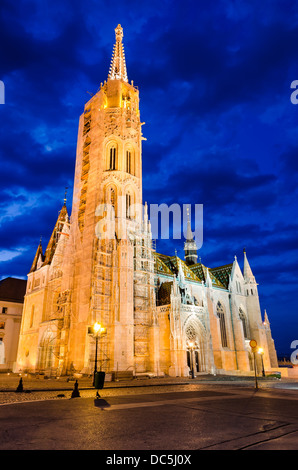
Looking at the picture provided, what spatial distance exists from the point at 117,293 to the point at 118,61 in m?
35.5

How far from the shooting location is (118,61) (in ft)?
151

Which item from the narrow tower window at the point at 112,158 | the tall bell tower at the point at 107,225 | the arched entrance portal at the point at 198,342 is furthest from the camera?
the narrow tower window at the point at 112,158

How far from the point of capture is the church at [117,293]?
29.1 metres

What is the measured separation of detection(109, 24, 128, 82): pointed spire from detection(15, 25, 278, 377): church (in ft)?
0.69

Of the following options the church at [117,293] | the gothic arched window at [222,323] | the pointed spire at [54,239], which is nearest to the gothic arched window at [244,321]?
the church at [117,293]

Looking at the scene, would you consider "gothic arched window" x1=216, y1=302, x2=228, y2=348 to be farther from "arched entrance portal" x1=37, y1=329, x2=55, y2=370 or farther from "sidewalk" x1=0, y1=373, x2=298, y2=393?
"arched entrance portal" x1=37, y1=329, x2=55, y2=370

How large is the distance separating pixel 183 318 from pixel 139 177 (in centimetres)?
1758

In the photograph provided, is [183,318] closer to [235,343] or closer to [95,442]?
[235,343]

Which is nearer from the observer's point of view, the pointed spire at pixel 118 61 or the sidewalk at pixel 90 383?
the sidewalk at pixel 90 383

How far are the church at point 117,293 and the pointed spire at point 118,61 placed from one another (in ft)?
0.69

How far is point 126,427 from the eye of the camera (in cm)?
632

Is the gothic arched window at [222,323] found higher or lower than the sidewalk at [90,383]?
higher

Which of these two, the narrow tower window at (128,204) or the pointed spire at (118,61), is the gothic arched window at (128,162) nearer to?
the narrow tower window at (128,204)
